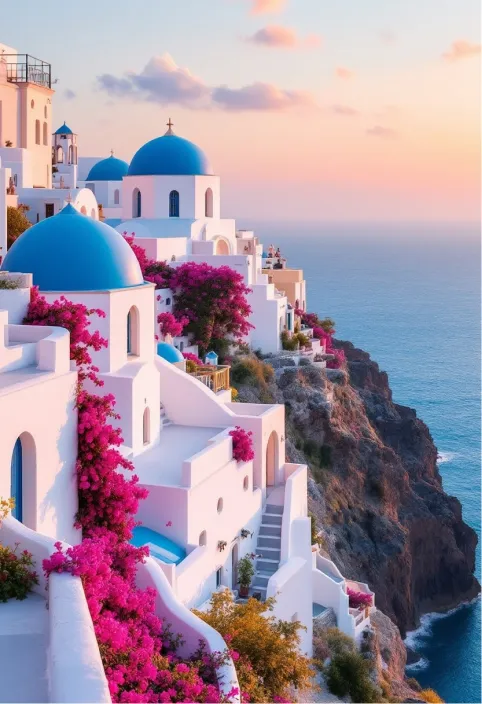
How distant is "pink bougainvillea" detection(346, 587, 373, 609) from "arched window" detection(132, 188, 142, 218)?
1941 cm

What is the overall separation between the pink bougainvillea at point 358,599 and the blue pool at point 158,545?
32.5 ft

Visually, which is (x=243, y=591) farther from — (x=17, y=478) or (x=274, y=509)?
(x=17, y=478)

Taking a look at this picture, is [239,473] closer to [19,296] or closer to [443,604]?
[19,296]

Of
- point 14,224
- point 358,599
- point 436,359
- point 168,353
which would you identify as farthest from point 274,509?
point 436,359

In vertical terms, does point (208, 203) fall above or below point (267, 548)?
above

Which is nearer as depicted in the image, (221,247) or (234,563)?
(234,563)

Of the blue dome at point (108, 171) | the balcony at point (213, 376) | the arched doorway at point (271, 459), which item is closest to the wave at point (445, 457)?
the blue dome at point (108, 171)

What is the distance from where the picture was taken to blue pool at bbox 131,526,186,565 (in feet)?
57.4

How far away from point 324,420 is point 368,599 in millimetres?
11238

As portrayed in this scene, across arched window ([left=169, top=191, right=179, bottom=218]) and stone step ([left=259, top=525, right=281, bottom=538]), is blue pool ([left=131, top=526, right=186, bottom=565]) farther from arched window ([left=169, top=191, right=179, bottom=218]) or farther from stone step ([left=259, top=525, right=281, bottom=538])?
arched window ([left=169, top=191, right=179, bottom=218])

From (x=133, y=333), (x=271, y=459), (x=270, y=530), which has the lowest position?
(x=270, y=530)

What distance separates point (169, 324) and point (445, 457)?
124 ft

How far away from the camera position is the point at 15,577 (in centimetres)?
1022

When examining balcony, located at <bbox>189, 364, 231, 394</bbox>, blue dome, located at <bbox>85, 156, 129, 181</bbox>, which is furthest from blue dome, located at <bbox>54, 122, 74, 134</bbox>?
balcony, located at <bbox>189, 364, 231, 394</bbox>
